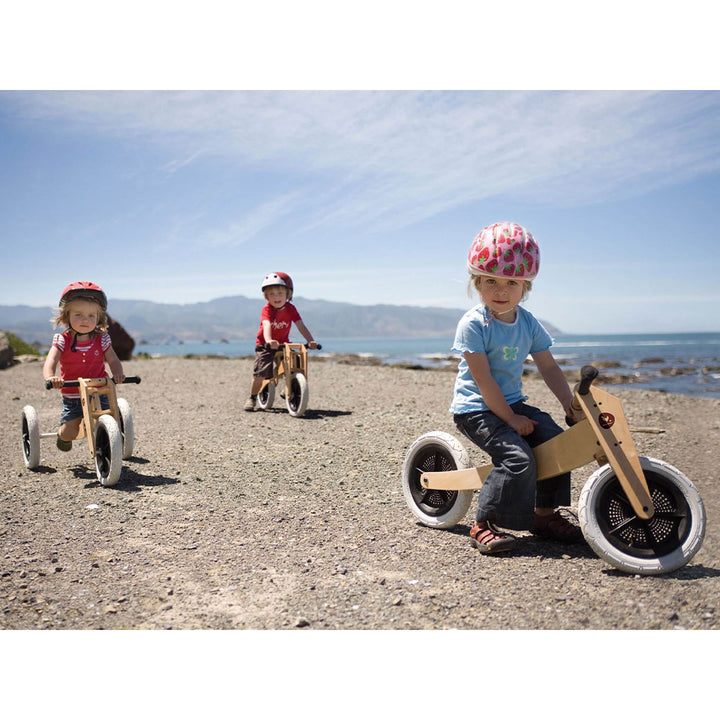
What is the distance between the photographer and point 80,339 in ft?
19.8

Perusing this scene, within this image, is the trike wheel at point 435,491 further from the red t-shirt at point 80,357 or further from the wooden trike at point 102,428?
the red t-shirt at point 80,357

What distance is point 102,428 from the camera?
5680 millimetres

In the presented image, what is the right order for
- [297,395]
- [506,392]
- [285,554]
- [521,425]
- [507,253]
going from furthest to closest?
[297,395] < [506,392] < [285,554] < [521,425] < [507,253]

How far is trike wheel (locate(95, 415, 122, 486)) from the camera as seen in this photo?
538 centimetres

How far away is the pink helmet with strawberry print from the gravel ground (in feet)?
5.27

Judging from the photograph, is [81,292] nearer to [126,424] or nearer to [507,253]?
[126,424]

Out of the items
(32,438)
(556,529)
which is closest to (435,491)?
(556,529)

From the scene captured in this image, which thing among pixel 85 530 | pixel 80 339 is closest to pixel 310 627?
pixel 85 530

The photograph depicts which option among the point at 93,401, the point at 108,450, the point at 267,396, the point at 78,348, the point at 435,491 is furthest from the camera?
the point at 267,396

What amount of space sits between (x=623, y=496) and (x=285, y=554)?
1920 mm

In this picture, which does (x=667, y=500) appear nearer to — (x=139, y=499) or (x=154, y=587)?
(x=154, y=587)

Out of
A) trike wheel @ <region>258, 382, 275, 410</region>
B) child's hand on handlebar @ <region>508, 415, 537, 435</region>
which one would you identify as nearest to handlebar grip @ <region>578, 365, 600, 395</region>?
child's hand on handlebar @ <region>508, 415, 537, 435</region>

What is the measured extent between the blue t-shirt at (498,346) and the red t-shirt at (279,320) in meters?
6.19

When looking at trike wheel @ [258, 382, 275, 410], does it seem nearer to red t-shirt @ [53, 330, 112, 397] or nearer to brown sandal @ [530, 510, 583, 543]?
red t-shirt @ [53, 330, 112, 397]
